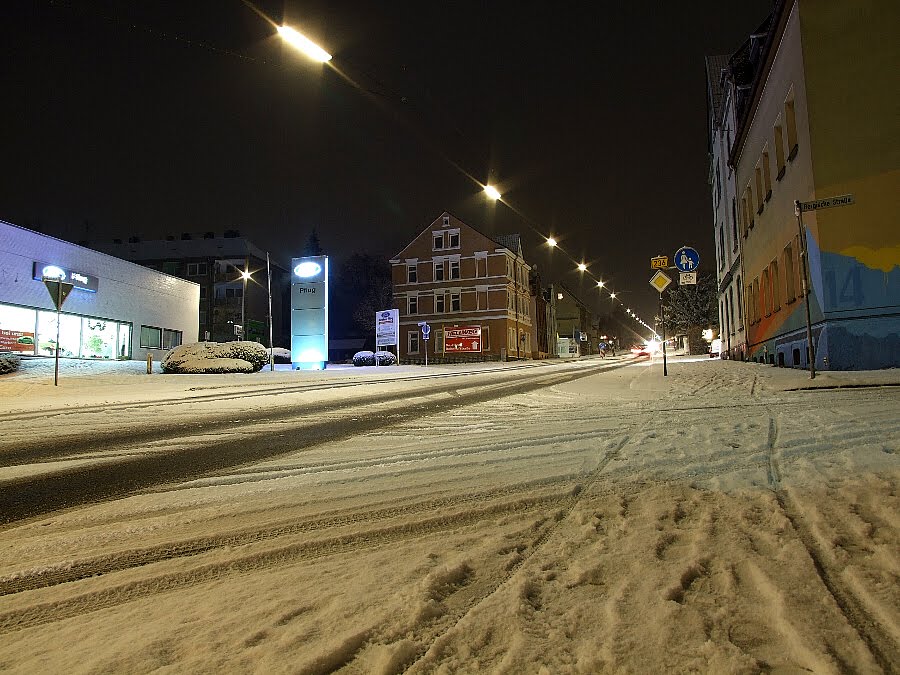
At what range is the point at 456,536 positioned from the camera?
2844mm

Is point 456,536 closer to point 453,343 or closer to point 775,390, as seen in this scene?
point 775,390

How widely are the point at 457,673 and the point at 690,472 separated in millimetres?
2885

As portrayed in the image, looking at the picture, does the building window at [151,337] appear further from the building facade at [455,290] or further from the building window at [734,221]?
the building window at [734,221]

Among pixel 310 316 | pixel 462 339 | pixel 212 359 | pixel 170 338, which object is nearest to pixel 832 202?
pixel 212 359

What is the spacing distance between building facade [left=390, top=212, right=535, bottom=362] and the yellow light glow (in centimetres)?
3927

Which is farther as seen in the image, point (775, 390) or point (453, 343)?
point (453, 343)

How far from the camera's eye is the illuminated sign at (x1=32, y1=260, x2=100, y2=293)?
86.0 feet

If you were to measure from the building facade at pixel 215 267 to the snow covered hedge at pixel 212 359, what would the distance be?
37.1 m

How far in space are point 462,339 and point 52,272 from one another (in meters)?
31.1

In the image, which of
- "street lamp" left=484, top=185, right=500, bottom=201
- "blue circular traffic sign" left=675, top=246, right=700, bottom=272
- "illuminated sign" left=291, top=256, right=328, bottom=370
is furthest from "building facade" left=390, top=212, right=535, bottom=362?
"blue circular traffic sign" left=675, top=246, right=700, bottom=272

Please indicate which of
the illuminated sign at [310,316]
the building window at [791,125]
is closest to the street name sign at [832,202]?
the building window at [791,125]

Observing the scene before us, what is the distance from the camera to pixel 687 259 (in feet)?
51.6

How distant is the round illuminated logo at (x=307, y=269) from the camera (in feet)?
97.5

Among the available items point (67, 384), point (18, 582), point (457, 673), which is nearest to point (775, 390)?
point (457, 673)
